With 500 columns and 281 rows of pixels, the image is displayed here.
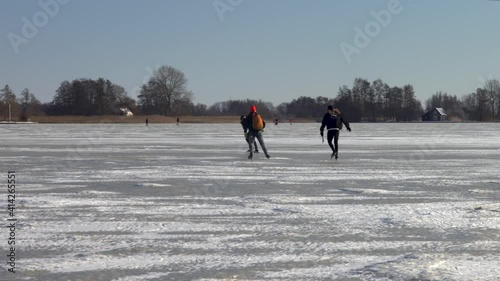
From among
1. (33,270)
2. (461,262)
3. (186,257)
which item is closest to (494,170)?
(461,262)

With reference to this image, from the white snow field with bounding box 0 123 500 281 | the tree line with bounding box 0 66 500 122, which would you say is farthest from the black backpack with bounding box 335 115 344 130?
the tree line with bounding box 0 66 500 122

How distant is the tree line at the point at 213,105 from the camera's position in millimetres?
109625

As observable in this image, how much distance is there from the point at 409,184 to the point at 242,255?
18.2 ft

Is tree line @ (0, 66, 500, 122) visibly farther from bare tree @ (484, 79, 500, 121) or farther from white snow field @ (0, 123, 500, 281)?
white snow field @ (0, 123, 500, 281)

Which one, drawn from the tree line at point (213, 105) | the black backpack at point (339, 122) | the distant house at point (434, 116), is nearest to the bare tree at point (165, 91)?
the tree line at point (213, 105)

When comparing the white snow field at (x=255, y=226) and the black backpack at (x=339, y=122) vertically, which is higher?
the black backpack at (x=339, y=122)

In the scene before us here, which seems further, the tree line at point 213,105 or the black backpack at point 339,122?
the tree line at point 213,105

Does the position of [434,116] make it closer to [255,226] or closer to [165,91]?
[165,91]

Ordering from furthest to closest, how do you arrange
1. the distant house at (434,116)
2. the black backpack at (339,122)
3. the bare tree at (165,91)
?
the distant house at (434,116) < the bare tree at (165,91) < the black backpack at (339,122)

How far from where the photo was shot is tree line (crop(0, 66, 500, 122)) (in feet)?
360

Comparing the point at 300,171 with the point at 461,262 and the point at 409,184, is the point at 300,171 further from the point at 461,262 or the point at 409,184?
the point at 461,262

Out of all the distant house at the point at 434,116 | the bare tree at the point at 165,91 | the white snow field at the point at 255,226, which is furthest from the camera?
the distant house at the point at 434,116

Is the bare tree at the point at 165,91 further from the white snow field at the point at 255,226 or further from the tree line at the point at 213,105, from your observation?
the white snow field at the point at 255,226

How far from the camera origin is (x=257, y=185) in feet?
31.6
